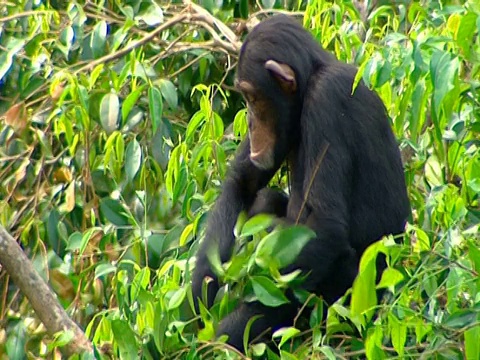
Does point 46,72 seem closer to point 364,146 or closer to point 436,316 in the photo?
point 364,146

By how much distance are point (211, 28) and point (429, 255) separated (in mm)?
2069

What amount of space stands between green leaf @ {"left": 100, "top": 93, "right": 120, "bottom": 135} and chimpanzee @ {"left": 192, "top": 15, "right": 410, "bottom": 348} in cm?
53

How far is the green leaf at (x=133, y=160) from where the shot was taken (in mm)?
4172

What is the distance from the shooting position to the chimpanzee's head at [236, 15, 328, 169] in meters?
4.12

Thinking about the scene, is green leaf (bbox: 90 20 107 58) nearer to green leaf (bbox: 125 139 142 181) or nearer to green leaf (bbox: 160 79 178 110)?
green leaf (bbox: 160 79 178 110)

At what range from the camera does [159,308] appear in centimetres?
311

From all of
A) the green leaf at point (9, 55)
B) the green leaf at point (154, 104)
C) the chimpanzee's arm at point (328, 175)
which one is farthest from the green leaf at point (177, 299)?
the green leaf at point (9, 55)

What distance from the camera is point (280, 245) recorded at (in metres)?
2.99

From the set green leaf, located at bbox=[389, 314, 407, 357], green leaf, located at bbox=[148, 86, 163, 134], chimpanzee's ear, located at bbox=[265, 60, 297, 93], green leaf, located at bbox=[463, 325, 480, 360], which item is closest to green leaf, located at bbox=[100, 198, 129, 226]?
green leaf, located at bbox=[148, 86, 163, 134]

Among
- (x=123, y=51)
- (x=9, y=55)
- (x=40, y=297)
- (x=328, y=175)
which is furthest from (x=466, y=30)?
(x=9, y=55)

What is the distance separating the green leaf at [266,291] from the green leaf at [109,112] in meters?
1.43

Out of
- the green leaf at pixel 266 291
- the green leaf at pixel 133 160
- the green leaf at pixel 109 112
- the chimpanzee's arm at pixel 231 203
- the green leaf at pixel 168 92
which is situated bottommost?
the chimpanzee's arm at pixel 231 203

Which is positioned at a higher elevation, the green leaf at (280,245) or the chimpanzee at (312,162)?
the green leaf at (280,245)

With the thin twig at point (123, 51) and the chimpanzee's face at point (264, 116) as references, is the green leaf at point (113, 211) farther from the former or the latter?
the thin twig at point (123, 51)
